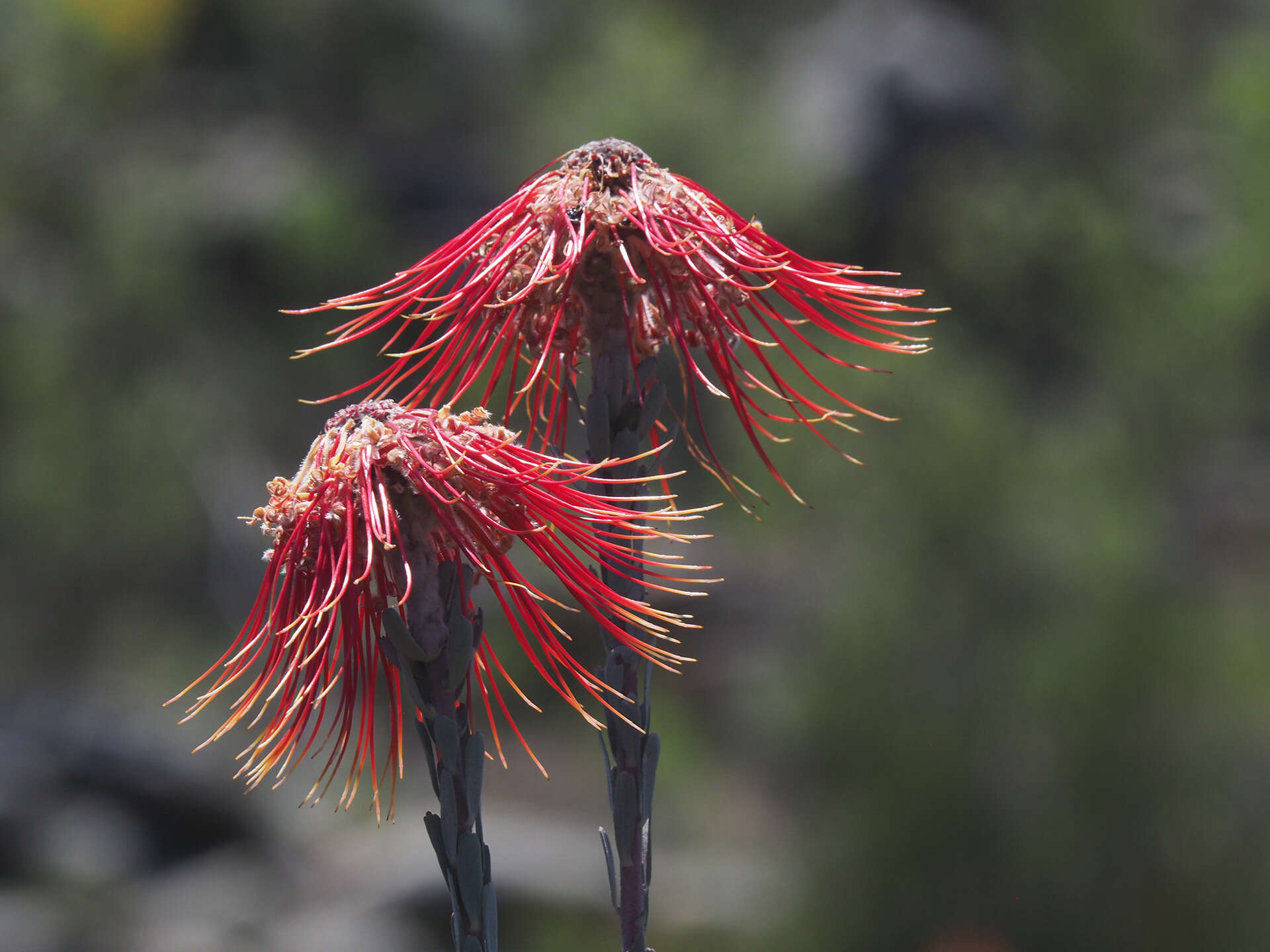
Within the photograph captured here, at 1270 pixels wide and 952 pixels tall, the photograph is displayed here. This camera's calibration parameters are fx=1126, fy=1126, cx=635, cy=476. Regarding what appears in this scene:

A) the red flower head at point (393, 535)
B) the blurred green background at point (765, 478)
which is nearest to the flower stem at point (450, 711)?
the red flower head at point (393, 535)

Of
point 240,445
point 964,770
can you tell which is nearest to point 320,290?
point 240,445

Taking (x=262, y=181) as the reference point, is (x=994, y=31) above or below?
above

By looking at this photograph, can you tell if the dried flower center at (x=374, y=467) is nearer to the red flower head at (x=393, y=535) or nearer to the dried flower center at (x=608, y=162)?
the red flower head at (x=393, y=535)

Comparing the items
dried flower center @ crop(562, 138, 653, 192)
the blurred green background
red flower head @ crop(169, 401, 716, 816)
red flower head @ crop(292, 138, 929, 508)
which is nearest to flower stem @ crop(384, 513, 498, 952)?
red flower head @ crop(169, 401, 716, 816)

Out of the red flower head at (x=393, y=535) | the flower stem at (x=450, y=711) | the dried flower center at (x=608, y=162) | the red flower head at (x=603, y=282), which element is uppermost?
the dried flower center at (x=608, y=162)

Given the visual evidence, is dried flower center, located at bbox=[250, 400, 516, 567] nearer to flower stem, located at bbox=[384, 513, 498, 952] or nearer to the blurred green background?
flower stem, located at bbox=[384, 513, 498, 952]

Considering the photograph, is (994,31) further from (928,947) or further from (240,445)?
(928,947)
